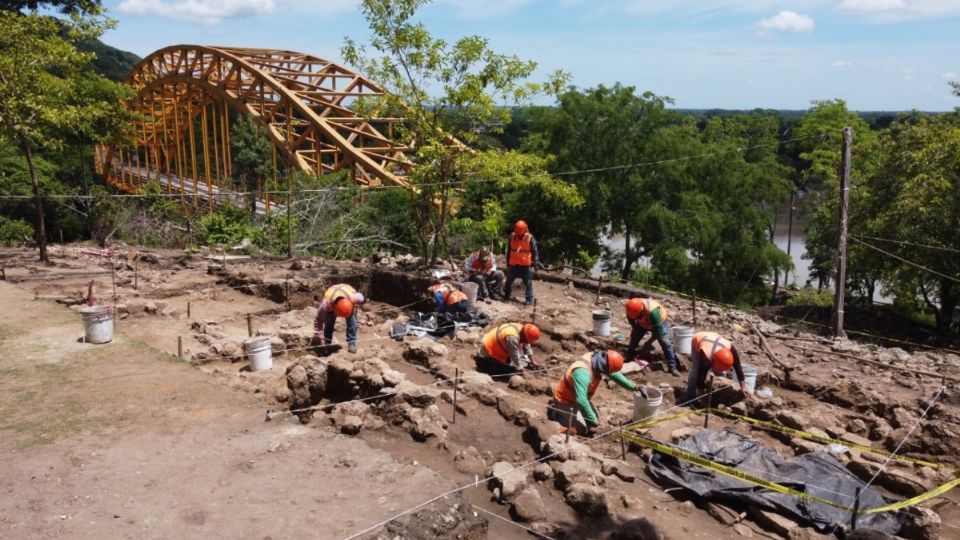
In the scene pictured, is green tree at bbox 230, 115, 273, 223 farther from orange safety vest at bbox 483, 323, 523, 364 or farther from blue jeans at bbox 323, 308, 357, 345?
orange safety vest at bbox 483, 323, 523, 364

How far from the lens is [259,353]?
8570 mm

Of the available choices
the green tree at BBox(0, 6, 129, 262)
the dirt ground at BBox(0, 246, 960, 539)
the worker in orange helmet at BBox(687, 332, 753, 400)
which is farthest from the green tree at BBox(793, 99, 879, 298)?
the green tree at BBox(0, 6, 129, 262)

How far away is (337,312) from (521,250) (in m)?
4.17

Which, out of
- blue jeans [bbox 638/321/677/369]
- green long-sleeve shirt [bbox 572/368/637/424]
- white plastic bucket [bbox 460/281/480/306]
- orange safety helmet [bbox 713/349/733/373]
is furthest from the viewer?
white plastic bucket [bbox 460/281/480/306]

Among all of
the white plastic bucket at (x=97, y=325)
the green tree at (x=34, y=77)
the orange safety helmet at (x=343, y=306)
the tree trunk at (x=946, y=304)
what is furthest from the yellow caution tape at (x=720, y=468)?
the tree trunk at (x=946, y=304)

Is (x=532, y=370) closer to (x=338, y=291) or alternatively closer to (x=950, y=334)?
(x=338, y=291)

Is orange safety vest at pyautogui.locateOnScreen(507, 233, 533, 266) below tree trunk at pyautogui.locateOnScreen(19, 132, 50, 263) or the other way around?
below

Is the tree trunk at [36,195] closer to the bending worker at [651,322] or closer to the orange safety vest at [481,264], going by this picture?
the orange safety vest at [481,264]

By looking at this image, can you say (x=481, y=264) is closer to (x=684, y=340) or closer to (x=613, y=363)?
(x=684, y=340)

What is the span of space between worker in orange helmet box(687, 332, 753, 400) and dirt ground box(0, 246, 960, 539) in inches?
16.5

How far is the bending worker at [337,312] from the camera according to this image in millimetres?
8891

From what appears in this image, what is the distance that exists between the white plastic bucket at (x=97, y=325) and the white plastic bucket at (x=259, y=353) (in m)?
1.88

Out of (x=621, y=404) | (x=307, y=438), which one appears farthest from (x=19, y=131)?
(x=621, y=404)

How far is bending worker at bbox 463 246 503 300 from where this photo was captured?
12.3 m
